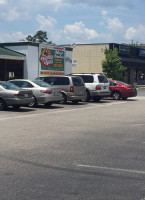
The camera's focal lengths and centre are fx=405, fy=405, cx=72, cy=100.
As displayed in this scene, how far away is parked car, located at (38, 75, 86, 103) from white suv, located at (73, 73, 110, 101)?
6.55ft

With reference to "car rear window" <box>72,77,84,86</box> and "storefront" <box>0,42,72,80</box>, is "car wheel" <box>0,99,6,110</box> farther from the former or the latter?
"storefront" <box>0,42,72,80</box>

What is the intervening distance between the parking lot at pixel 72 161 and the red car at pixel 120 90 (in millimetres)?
15212

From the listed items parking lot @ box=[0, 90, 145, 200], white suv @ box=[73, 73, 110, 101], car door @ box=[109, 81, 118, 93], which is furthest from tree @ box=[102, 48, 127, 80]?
parking lot @ box=[0, 90, 145, 200]

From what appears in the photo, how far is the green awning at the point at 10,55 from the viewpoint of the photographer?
1358 inches

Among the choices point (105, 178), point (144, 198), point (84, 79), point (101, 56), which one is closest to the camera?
point (144, 198)

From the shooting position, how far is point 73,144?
10.2 m

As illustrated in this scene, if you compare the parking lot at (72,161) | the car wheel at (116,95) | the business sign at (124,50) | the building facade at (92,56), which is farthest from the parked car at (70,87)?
the business sign at (124,50)

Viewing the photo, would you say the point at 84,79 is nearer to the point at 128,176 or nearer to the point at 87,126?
the point at 87,126

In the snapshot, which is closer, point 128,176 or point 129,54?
point 128,176

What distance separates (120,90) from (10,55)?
35.4ft

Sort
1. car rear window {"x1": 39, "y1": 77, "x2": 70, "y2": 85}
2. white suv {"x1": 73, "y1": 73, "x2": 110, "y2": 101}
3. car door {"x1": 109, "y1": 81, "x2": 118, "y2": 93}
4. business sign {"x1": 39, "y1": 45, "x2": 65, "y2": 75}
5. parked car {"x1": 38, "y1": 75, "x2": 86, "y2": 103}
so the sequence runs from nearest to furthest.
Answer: parked car {"x1": 38, "y1": 75, "x2": 86, "y2": 103}, car rear window {"x1": 39, "y1": 77, "x2": 70, "y2": 85}, white suv {"x1": 73, "y1": 73, "x2": 110, "y2": 101}, car door {"x1": 109, "y1": 81, "x2": 118, "y2": 93}, business sign {"x1": 39, "y1": 45, "x2": 65, "y2": 75}

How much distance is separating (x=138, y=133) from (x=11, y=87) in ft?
30.9

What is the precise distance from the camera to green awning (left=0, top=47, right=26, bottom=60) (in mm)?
34481

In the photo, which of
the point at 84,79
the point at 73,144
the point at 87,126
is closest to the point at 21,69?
the point at 84,79
